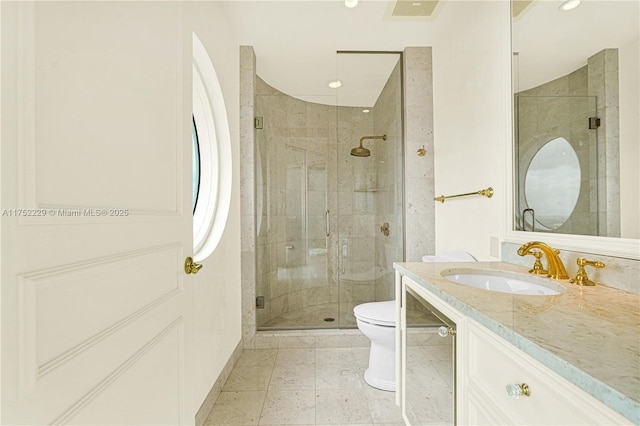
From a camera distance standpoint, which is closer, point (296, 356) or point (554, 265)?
point (554, 265)

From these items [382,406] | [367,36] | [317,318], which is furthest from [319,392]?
[367,36]

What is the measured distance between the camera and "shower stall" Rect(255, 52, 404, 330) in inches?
106

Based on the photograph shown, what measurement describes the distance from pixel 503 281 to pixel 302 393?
131 centimetres

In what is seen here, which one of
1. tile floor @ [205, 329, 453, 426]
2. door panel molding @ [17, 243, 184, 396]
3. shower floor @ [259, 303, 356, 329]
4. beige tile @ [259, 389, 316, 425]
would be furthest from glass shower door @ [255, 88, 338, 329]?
door panel molding @ [17, 243, 184, 396]

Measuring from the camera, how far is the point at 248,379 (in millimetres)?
2012

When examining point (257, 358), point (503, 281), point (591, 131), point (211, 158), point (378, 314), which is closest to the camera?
point (591, 131)

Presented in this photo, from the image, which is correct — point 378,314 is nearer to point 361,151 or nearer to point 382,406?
point 382,406

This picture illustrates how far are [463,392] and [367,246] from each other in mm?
1985

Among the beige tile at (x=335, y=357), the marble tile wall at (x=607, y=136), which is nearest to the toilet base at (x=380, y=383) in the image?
the beige tile at (x=335, y=357)

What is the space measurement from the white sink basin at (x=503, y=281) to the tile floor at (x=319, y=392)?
31 cm

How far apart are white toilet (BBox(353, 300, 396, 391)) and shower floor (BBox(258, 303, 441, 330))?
66cm

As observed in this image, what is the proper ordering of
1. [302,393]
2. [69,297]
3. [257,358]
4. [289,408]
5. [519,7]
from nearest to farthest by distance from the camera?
[69,297] < [519,7] < [289,408] < [302,393] < [257,358]

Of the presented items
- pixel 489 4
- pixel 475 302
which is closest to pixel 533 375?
pixel 475 302

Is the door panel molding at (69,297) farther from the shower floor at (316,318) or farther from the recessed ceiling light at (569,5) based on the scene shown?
the shower floor at (316,318)
